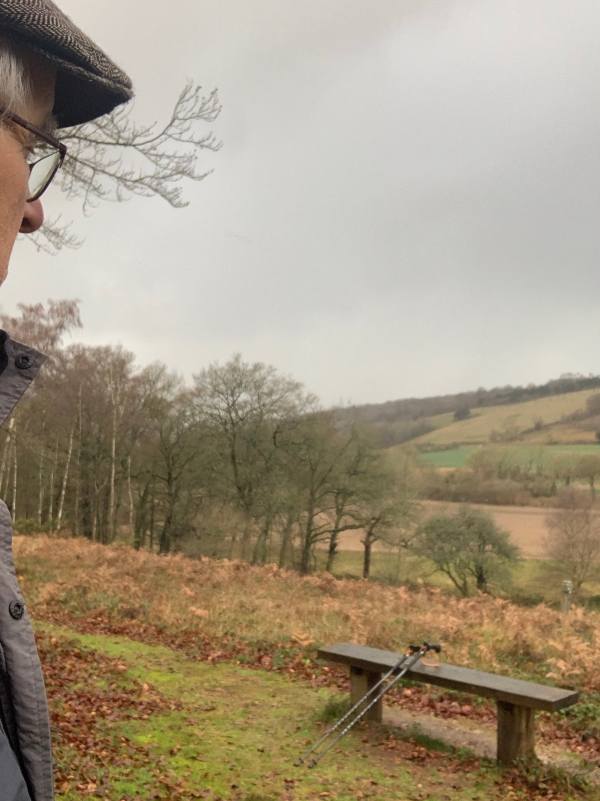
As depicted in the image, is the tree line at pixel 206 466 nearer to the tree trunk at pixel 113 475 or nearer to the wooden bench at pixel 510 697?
the tree trunk at pixel 113 475

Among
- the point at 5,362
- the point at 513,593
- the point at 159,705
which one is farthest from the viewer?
the point at 513,593

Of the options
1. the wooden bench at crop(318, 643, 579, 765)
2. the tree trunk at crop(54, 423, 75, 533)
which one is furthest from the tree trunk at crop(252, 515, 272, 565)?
the wooden bench at crop(318, 643, 579, 765)

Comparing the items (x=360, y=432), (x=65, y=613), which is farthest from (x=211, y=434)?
(x=65, y=613)

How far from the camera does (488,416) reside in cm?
4425

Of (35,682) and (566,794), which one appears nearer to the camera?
(35,682)

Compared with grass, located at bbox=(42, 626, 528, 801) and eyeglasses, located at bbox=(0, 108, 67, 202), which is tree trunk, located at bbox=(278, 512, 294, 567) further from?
eyeglasses, located at bbox=(0, 108, 67, 202)

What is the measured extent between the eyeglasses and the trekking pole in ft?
18.4

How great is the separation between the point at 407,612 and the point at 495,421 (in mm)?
33007

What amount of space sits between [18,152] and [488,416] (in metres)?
44.8

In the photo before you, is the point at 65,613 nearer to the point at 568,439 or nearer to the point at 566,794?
the point at 566,794

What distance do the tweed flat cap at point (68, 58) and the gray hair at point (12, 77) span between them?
18mm

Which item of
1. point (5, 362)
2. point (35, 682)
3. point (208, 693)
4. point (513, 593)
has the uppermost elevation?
point (5, 362)

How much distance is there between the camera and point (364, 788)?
543 cm

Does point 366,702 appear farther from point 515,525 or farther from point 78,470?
point 515,525
